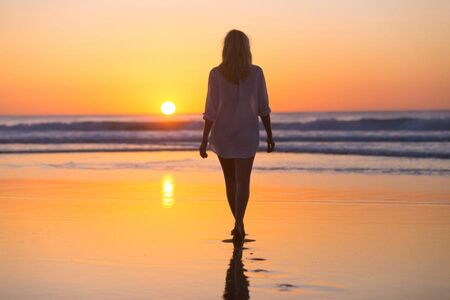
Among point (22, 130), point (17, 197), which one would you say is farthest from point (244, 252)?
point (22, 130)

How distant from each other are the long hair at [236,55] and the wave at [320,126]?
108 ft

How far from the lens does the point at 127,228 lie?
7.57 meters

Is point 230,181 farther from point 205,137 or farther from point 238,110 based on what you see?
point 238,110

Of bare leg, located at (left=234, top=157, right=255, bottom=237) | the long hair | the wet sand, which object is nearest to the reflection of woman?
the wet sand

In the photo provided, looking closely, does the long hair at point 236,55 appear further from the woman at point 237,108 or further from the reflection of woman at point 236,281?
the reflection of woman at point 236,281

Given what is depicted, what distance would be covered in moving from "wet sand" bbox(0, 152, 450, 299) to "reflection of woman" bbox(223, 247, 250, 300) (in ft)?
0.04

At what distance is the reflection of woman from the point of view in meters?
4.90

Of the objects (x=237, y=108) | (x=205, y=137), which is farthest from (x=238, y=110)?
(x=205, y=137)

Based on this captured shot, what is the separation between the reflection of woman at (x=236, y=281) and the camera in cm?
490

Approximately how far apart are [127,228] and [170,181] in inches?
206

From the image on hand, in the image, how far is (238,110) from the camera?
7.04m

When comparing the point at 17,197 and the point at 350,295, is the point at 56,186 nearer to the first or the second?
the point at 17,197

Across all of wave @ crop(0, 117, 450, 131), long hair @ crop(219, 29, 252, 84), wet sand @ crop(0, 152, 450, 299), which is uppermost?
wave @ crop(0, 117, 450, 131)

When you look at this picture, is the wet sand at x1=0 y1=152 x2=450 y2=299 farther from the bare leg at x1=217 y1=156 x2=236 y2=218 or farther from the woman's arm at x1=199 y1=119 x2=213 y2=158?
the woman's arm at x1=199 y1=119 x2=213 y2=158
